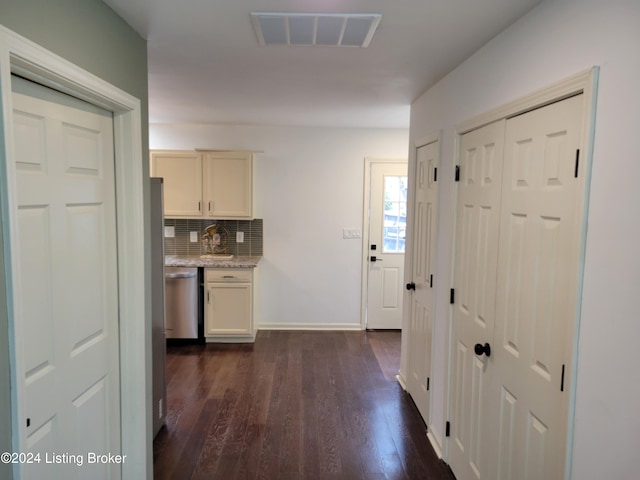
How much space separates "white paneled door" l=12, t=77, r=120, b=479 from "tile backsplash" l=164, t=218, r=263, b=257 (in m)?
3.13

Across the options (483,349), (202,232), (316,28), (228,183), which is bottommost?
(483,349)

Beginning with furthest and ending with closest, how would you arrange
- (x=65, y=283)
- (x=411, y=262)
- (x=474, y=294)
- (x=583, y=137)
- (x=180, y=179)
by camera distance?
(x=180, y=179) < (x=411, y=262) < (x=474, y=294) < (x=65, y=283) < (x=583, y=137)

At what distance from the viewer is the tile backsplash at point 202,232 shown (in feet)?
16.6

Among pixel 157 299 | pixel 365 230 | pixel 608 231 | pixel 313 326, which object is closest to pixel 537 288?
pixel 608 231

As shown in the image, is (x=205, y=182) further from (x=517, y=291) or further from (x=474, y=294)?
(x=517, y=291)

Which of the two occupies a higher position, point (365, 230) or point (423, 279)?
point (365, 230)

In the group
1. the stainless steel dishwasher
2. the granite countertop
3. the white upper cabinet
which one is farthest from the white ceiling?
the stainless steel dishwasher

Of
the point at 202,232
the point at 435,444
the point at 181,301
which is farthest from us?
the point at 202,232

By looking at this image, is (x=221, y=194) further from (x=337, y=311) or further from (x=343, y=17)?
(x=343, y=17)

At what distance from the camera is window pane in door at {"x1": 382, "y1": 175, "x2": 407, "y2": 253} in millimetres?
5145

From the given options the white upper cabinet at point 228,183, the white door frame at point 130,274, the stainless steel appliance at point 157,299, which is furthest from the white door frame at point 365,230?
the white door frame at point 130,274

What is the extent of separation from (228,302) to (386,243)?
204 centimetres

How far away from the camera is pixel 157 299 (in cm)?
289

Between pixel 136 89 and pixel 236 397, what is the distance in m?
2.51
